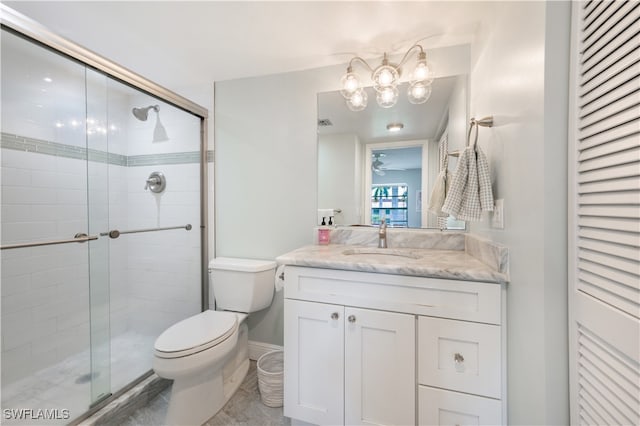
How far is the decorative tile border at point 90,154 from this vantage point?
1.52 metres

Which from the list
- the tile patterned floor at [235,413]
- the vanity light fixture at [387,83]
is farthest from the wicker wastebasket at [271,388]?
the vanity light fixture at [387,83]

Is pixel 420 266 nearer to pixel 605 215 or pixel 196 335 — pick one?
pixel 605 215

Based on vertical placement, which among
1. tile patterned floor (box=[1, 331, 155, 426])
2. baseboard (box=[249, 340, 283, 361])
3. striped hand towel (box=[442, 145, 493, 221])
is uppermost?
striped hand towel (box=[442, 145, 493, 221])

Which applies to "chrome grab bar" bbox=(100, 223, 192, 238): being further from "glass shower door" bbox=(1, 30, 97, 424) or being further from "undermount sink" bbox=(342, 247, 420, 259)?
"undermount sink" bbox=(342, 247, 420, 259)

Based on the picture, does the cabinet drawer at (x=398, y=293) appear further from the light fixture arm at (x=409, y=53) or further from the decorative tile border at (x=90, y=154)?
the decorative tile border at (x=90, y=154)

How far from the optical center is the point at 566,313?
0.72 meters

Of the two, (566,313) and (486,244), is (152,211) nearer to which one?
(486,244)

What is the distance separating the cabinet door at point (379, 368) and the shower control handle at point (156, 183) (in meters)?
1.83

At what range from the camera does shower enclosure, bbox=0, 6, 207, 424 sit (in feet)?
4.58

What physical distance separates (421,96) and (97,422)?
2523 millimetres

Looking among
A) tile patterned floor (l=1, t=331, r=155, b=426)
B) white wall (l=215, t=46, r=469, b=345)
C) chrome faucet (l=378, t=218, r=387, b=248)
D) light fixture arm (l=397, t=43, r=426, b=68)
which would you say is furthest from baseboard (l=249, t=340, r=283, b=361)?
light fixture arm (l=397, t=43, r=426, b=68)

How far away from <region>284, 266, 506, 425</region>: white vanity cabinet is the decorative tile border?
1447 millimetres

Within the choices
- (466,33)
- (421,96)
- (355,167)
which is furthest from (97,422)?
(466,33)

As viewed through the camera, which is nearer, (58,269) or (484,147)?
(484,147)
